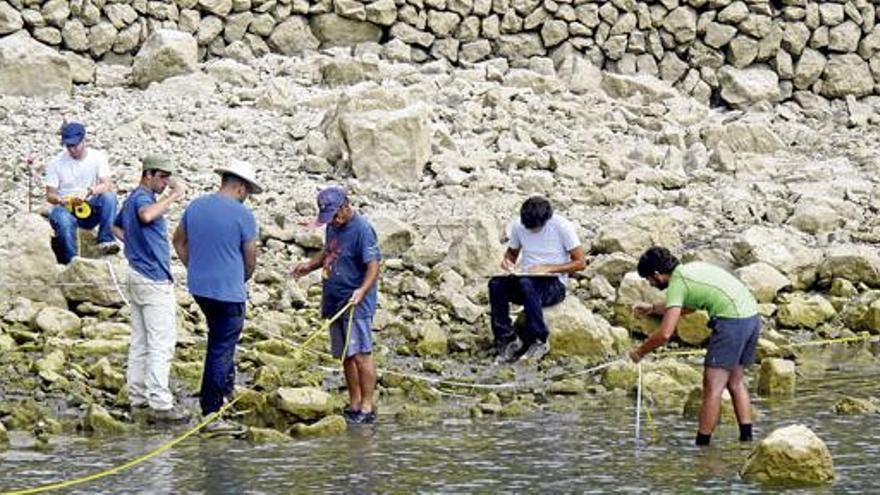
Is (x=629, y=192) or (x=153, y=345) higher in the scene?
(x=629, y=192)

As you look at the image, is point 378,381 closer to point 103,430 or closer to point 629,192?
point 103,430

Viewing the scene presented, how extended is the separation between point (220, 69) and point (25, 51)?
2237 mm

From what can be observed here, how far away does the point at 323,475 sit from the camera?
34.5 ft

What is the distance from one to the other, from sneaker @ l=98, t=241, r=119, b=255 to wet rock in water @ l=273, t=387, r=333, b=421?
394cm

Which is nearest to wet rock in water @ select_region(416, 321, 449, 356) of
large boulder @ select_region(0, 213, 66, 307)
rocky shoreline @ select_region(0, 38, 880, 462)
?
rocky shoreline @ select_region(0, 38, 880, 462)

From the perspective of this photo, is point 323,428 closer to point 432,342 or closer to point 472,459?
point 472,459

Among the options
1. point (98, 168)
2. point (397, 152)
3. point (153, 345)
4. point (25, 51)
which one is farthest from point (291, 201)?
point (153, 345)

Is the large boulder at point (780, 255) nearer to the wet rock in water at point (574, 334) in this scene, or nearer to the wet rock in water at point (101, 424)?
A: the wet rock in water at point (574, 334)

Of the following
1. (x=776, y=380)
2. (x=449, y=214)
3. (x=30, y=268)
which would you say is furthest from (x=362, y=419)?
(x=449, y=214)

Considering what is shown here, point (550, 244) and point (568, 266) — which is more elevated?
point (550, 244)

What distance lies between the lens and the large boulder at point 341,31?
76.2 ft

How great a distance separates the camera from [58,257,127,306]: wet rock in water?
1455cm

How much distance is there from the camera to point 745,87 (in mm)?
23797

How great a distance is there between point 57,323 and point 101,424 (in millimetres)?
2402
